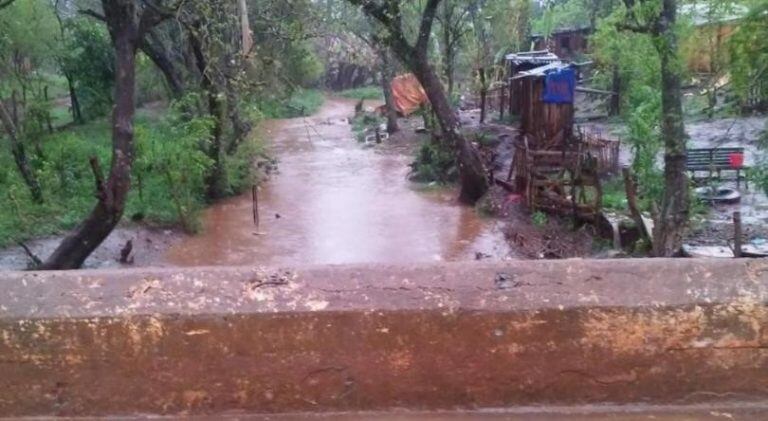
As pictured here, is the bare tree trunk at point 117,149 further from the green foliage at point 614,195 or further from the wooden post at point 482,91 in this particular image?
the wooden post at point 482,91

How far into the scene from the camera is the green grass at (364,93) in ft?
154

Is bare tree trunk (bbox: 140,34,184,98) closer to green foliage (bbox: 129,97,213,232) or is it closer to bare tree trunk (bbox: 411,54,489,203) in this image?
green foliage (bbox: 129,97,213,232)

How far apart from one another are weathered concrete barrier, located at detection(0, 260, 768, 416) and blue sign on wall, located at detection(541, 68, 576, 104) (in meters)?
19.0

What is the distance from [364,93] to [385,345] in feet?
151

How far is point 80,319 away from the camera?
8.44 ft

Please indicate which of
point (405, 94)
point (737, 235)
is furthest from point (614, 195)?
point (405, 94)

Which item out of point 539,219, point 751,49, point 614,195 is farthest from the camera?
point 614,195

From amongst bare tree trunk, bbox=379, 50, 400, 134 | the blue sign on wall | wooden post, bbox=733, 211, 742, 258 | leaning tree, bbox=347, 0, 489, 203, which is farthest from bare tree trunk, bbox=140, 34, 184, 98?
wooden post, bbox=733, 211, 742, 258

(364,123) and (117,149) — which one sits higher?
(117,149)

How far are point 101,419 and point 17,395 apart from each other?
28cm

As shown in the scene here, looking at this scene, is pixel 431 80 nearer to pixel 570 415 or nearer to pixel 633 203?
pixel 633 203

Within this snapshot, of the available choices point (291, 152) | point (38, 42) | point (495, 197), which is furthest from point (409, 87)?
point (495, 197)

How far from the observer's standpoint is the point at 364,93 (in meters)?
48.1

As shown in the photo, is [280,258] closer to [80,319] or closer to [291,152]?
[80,319]
